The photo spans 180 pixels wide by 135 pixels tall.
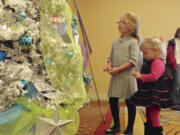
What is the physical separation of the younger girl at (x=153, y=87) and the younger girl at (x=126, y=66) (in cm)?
13

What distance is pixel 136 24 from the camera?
5.10 feet

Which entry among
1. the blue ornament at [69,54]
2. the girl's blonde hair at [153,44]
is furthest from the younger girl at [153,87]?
the blue ornament at [69,54]

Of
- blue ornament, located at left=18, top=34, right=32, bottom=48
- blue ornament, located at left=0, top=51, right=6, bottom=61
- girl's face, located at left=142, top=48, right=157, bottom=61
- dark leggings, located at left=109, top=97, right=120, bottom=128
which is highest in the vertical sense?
blue ornament, located at left=18, top=34, right=32, bottom=48

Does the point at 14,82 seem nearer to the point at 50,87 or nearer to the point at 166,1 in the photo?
the point at 50,87

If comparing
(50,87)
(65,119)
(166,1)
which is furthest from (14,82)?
(166,1)

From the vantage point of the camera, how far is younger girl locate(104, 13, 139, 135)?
A: 58.2 inches

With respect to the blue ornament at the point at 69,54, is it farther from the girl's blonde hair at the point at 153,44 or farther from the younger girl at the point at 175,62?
the younger girl at the point at 175,62

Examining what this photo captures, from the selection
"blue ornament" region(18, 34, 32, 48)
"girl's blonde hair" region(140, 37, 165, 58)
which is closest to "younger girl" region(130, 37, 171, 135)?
"girl's blonde hair" region(140, 37, 165, 58)

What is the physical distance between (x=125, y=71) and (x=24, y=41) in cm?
88

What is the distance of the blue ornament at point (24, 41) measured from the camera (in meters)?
0.83

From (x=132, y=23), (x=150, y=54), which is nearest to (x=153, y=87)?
(x=150, y=54)

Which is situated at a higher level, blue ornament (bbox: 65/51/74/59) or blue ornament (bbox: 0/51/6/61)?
blue ornament (bbox: 0/51/6/61)

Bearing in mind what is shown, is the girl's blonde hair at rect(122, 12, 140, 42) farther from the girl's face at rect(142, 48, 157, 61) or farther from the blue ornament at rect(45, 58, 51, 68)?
the blue ornament at rect(45, 58, 51, 68)

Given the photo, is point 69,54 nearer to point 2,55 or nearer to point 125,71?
point 2,55
